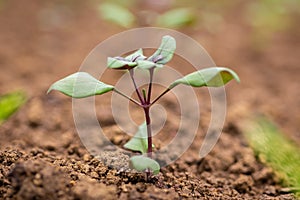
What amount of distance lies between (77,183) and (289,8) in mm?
3226

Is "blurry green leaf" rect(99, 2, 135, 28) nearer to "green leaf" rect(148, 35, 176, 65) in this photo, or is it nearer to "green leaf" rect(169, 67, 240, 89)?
"green leaf" rect(148, 35, 176, 65)

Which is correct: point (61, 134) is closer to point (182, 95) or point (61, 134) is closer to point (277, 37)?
point (182, 95)

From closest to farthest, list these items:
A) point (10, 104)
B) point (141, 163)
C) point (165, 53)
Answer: point (141, 163)
point (165, 53)
point (10, 104)

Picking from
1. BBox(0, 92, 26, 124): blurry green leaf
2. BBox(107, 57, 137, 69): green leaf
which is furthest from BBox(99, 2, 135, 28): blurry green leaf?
BBox(107, 57, 137, 69): green leaf

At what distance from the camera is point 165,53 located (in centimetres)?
143

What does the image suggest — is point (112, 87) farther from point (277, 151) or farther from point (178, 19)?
point (178, 19)

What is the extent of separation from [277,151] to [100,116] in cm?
84

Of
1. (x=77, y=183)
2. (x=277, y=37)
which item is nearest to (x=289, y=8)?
(x=277, y=37)

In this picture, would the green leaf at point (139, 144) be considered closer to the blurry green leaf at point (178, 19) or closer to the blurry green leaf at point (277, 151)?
the blurry green leaf at point (277, 151)

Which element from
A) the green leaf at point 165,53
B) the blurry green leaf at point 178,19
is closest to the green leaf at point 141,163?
the green leaf at point 165,53

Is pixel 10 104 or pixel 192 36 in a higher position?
pixel 192 36

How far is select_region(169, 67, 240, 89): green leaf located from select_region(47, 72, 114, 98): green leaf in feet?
0.78

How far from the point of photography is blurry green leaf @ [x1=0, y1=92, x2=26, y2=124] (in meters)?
1.74

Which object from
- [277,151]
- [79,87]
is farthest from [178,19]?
[79,87]
